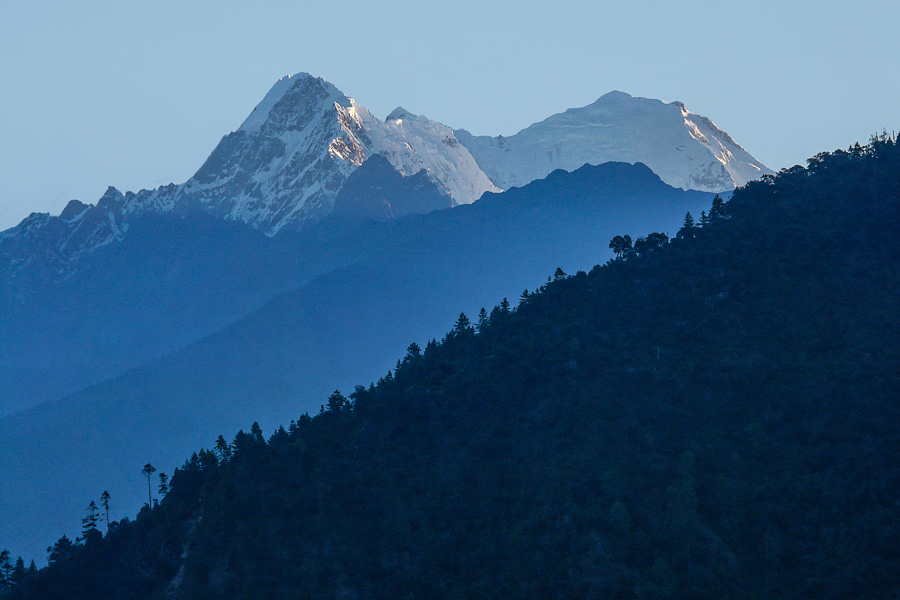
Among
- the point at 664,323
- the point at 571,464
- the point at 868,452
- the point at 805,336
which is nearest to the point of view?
the point at 868,452

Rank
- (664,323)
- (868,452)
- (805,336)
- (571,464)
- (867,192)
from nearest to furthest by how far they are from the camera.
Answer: (868,452) → (571,464) → (805,336) → (664,323) → (867,192)

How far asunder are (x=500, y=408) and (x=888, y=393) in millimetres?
50791

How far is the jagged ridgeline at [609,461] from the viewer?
123688mm

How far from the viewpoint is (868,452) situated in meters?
130

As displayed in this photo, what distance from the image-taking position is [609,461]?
457 feet

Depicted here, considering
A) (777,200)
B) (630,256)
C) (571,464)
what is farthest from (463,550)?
(777,200)

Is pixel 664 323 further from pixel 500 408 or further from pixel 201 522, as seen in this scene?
pixel 201 522

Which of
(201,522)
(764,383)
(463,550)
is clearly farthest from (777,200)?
(201,522)

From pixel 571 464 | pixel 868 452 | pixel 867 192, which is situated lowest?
pixel 868 452

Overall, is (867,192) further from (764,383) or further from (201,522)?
(201,522)

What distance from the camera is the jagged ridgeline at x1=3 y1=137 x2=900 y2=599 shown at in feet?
406

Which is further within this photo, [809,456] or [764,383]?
[764,383]

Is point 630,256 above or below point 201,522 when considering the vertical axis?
above

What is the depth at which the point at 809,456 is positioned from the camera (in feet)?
433
